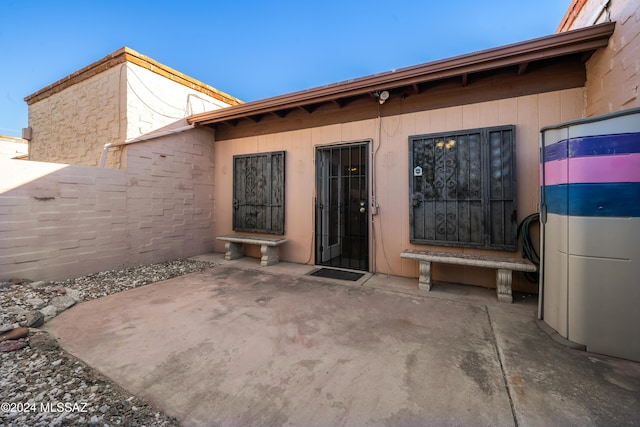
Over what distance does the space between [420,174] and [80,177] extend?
525 cm

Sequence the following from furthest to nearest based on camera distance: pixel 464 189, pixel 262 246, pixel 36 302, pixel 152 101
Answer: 1. pixel 152 101
2. pixel 262 246
3. pixel 464 189
4. pixel 36 302

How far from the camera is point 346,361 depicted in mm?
1799

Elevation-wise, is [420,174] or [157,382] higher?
[420,174]

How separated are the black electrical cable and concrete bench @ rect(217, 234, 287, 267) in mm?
3639

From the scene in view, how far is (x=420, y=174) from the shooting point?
3.69 meters

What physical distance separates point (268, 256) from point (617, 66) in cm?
502

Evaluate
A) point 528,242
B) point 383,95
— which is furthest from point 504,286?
point 383,95

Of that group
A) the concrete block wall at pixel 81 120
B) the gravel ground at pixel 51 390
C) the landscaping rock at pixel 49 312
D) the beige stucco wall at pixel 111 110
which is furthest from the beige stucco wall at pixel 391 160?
the gravel ground at pixel 51 390

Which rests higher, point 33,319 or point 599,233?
point 599,233

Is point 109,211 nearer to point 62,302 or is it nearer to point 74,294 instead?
point 74,294

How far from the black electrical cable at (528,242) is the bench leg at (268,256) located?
3.86 meters

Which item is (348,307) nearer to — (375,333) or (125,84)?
(375,333)

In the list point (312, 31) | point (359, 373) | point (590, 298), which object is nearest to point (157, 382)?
point (359, 373)

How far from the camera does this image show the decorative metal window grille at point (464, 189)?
3213mm
